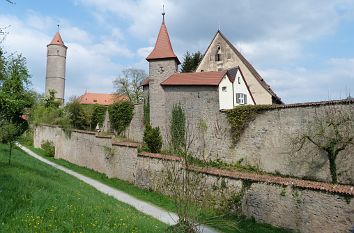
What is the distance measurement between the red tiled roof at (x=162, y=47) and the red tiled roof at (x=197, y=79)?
2.15 m

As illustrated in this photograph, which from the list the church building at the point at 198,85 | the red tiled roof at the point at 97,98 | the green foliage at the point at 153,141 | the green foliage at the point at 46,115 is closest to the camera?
the church building at the point at 198,85

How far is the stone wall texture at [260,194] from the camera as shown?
11547 millimetres

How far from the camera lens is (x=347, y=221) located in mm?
11109

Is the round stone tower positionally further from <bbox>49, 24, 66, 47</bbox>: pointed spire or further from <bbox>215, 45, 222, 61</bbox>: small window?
<bbox>215, 45, 222, 61</bbox>: small window

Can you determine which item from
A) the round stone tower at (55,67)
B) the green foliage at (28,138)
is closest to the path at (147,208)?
the green foliage at (28,138)

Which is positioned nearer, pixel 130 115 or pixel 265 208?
pixel 265 208

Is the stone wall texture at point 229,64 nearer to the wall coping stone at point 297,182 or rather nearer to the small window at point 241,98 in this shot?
the small window at point 241,98

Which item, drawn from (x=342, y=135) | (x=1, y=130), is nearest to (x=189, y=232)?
(x=342, y=135)

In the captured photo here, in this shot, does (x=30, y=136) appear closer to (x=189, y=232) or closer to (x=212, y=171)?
(x=212, y=171)

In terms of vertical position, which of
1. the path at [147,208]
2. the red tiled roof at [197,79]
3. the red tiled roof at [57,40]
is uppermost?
the red tiled roof at [57,40]

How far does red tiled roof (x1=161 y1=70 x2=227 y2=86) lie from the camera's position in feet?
84.1

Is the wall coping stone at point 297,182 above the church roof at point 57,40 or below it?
below

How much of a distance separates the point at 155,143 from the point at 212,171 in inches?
404

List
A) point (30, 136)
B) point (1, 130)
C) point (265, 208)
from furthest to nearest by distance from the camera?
point (30, 136)
point (1, 130)
point (265, 208)
